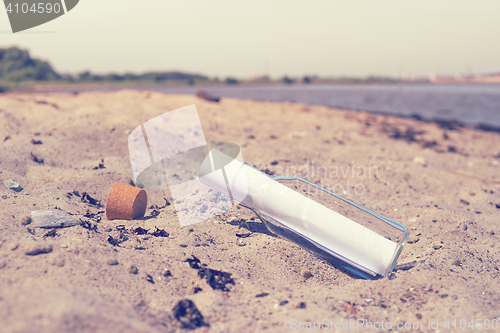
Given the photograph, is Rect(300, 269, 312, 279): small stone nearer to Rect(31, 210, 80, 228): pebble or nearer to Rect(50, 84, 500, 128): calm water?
Rect(31, 210, 80, 228): pebble

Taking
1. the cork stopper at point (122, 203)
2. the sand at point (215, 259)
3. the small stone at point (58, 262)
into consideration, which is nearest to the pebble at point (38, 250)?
the sand at point (215, 259)

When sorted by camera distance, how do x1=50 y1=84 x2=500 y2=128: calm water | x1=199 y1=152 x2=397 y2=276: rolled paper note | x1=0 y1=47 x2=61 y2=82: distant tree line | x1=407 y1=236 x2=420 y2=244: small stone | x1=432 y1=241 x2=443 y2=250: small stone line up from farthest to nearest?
x1=0 y1=47 x2=61 y2=82: distant tree line, x1=50 y1=84 x2=500 y2=128: calm water, x1=407 y1=236 x2=420 y2=244: small stone, x1=432 y1=241 x2=443 y2=250: small stone, x1=199 y1=152 x2=397 y2=276: rolled paper note

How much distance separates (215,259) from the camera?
2.49 meters

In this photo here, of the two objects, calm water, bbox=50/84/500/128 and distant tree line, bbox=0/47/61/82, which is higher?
distant tree line, bbox=0/47/61/82

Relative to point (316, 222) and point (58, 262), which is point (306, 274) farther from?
point (58, 262)

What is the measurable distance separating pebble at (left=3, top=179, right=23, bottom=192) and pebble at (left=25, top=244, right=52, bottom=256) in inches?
55.4

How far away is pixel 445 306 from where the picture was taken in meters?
2.05

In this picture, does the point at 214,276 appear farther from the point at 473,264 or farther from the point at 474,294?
the point at 473,264

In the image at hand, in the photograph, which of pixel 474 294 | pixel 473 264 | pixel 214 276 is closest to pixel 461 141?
pixel 473 264

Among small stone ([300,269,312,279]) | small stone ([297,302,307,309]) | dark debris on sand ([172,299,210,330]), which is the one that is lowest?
small stone ([300,269,312,279])

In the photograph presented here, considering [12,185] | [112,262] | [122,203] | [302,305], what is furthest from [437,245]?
[12,185]

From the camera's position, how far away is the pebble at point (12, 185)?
3.09m

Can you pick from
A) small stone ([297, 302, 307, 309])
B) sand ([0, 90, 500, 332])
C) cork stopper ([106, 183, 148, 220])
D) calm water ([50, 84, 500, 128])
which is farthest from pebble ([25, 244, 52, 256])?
calm water ([50, 84, 500, 128])

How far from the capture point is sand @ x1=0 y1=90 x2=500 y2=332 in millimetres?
1799
